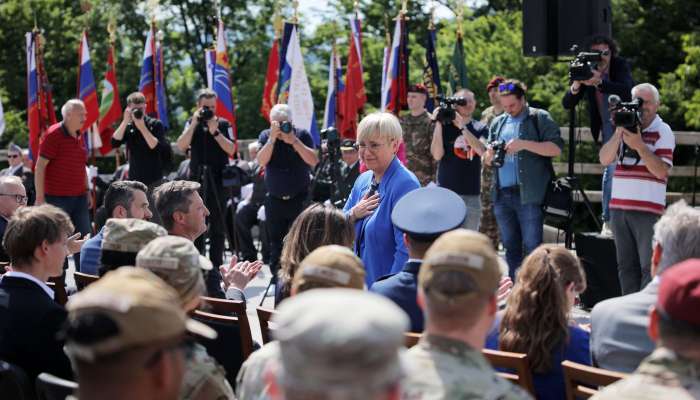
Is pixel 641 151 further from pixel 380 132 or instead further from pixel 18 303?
pixel 18 303

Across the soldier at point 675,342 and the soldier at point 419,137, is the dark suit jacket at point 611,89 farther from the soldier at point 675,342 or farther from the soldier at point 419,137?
the soldier at point 675,342

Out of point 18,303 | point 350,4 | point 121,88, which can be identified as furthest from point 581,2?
point 121,88

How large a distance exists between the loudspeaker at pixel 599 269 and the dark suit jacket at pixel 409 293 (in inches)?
160

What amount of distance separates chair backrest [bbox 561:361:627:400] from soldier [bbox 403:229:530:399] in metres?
0.64

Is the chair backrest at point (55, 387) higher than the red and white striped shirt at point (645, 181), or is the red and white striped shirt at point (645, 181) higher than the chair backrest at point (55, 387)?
the red and white striped shirt at point (645, 181)

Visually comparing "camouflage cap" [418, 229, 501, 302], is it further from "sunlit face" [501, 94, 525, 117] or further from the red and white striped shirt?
"sunlit face" [501, 94, 525, 117]

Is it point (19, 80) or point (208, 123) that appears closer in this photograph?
point (208, 123)

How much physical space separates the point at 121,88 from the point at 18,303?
2399 cm

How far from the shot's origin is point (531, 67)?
19.2m

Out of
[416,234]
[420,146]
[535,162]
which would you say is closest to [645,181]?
[535,162]

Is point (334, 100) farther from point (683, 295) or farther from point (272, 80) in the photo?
point (683, 295)

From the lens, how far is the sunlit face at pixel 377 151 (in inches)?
228

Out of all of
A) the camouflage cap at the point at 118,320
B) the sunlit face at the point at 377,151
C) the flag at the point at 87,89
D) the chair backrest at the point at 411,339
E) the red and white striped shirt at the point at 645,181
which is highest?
the flag at the point at 87,89

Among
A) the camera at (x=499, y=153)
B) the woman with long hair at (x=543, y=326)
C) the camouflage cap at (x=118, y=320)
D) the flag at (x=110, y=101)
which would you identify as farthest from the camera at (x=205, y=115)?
the camouflage cap at (x=118, y=320)
